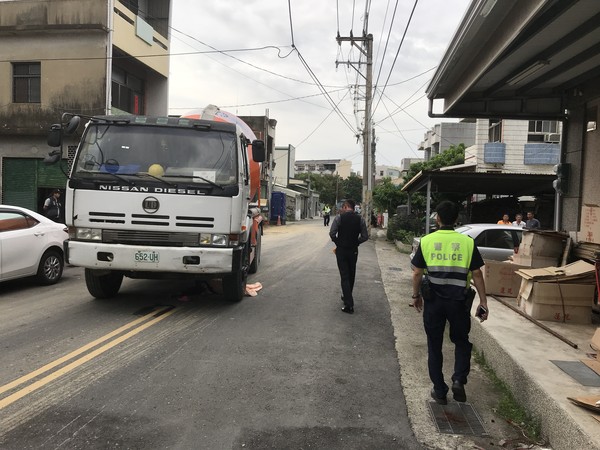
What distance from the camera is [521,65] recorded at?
22.4 ft

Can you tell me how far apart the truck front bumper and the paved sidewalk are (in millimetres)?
2736

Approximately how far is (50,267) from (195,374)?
5908 mm

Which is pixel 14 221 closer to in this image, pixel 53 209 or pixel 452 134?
pixel 53 209

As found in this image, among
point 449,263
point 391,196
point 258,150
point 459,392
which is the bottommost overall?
point 459,392

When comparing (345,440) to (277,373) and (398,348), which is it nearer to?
(277,373)

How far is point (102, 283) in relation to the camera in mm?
7680

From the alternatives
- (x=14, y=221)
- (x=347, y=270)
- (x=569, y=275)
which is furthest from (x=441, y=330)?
(x=14, y=221)

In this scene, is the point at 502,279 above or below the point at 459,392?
above

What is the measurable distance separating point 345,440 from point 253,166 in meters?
7.08

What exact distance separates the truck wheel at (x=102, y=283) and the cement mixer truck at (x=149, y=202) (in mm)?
877

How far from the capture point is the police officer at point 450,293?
4.18 meters

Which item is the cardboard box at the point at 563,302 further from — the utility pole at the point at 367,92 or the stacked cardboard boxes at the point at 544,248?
the utility pole at the point at 367,92

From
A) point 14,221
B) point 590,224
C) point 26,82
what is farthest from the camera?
point 26,82

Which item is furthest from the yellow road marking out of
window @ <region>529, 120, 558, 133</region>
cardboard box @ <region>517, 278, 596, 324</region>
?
window @ <region>529, 120, 558, 133</region>
